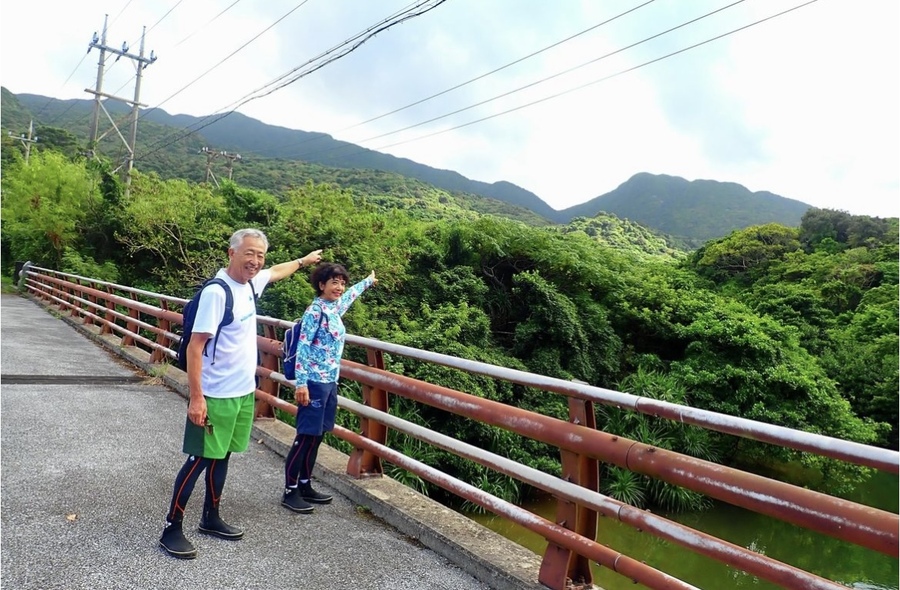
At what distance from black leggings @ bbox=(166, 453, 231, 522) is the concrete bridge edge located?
3.22 ft

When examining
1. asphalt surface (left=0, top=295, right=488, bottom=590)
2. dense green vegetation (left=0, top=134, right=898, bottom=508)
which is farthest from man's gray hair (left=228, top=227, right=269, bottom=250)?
dense green vegetation (left=0, top=134, right=898, bottom=508)

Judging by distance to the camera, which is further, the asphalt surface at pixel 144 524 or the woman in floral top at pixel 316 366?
the woman in floral top at pixel 316 366

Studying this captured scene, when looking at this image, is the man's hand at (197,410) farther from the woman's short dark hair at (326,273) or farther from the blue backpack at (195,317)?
the woman's short dark hair at (326,273)

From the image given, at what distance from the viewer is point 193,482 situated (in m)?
3.20

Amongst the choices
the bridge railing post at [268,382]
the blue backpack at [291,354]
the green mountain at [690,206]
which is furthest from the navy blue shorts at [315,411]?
the green mountain at [690,206]

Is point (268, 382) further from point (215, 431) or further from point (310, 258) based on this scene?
point (215, 431)

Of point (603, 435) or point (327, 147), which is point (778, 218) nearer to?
point (327, 147)

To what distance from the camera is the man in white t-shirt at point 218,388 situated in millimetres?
3068

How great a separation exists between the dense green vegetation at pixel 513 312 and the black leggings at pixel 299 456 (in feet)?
20.4

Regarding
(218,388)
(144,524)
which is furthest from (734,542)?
(218,388)

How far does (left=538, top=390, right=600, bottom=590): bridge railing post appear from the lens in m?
2.80

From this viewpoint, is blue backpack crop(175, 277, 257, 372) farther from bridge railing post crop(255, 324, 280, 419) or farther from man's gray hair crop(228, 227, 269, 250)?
bridge railing post crop(255, 324, 280, 419)

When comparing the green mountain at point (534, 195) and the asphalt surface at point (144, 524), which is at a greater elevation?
the green mountain at point (534, 195)

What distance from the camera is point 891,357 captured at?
24953mm
